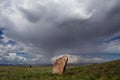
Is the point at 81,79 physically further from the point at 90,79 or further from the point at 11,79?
the point at 11,79

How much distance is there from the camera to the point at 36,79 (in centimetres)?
4644

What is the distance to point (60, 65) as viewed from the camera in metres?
56.1

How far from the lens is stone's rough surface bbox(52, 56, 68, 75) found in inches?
2174

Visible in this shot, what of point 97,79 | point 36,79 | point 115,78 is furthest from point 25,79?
point 115,78

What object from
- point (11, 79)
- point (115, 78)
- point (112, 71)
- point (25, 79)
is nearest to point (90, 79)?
point (115, 78)

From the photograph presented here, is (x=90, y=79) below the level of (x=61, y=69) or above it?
below

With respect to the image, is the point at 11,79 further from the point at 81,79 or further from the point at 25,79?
the point at 81,79

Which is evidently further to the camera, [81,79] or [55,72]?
[55,72]

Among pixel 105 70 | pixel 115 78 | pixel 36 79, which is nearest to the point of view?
pixel 115 78

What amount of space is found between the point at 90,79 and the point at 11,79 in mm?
16039

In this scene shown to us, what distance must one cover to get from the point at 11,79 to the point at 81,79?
1464cm

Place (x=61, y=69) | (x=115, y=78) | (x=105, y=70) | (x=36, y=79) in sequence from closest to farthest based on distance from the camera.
→ (x=115, y=78), (x=36, y=79), (x=105, y=70), (x=61, y=69)

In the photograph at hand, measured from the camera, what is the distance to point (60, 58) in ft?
189

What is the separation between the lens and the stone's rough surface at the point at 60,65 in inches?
2174
